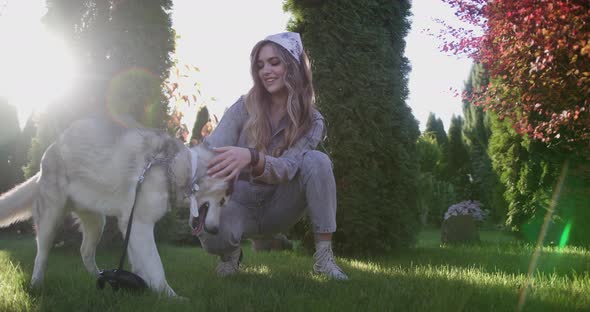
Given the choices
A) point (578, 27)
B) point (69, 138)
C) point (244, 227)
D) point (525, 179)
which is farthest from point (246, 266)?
point (525, 179)

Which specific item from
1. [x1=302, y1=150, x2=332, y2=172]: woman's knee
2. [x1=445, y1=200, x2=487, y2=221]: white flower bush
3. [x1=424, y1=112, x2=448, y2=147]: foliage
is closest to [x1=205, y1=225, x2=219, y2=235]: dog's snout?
[x1=302, y1=150, x2=332, y2=172]: woman's knee

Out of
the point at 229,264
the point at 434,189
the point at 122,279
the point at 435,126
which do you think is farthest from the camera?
the point at 435,126

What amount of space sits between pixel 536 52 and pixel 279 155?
2.27 metres

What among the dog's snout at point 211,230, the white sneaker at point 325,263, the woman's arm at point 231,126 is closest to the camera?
the dog's snout at point 211,230

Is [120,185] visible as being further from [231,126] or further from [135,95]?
[135,95]

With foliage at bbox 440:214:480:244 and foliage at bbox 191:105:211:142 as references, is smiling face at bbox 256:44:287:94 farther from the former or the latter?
foliage at bbox 191:105:211:142

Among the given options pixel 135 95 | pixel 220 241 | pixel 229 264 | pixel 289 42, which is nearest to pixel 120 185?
pixel 220 241

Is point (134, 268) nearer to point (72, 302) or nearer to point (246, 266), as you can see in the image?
point (72, 302)

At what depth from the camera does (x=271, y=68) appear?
3.10 m

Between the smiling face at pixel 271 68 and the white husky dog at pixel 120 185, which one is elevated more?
the smiling face at pixel 271 68

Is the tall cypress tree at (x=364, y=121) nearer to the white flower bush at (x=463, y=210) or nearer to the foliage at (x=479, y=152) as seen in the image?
the white flower bush at (x=463, y=210)

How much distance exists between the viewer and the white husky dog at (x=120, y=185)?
97.2 inches

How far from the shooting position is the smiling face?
3.08 metres

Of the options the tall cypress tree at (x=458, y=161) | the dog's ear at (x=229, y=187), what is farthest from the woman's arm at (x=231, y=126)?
the tall cypress tree at (x=458, y=161)
